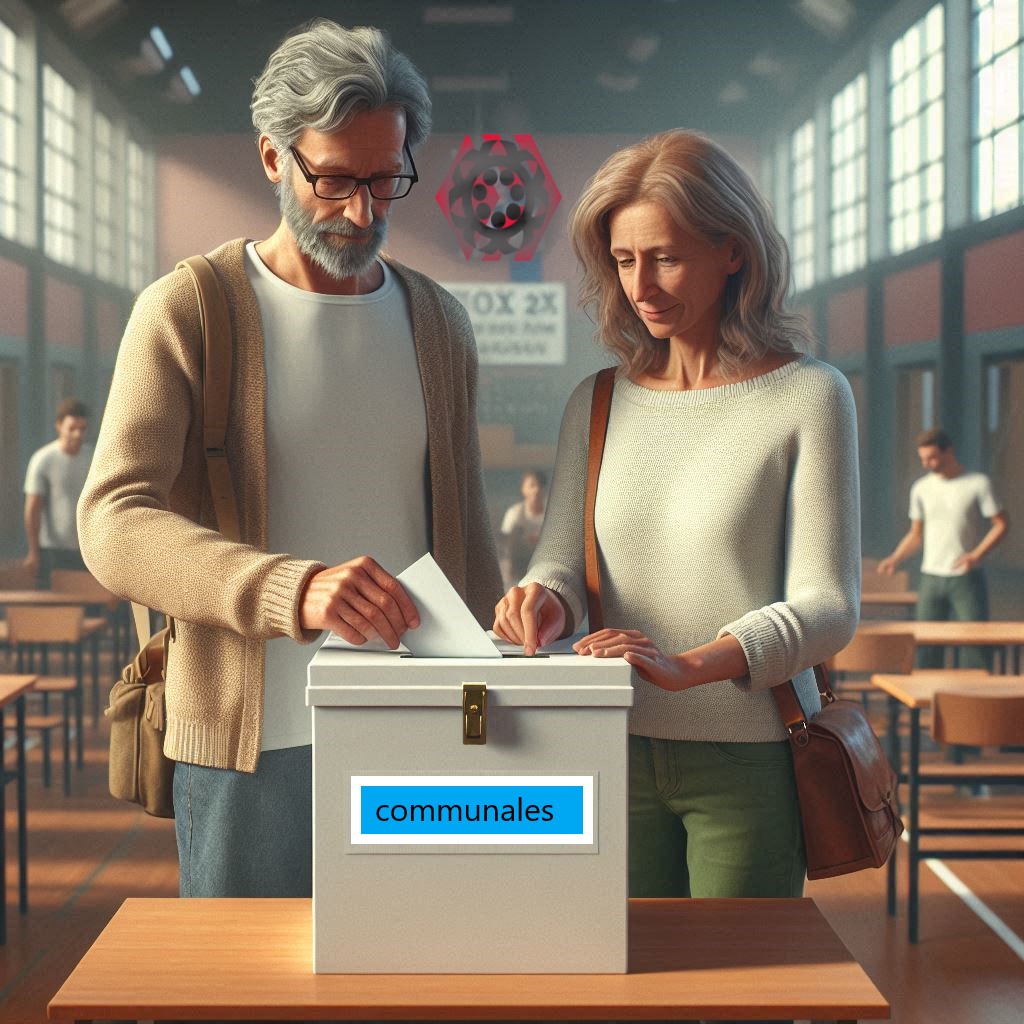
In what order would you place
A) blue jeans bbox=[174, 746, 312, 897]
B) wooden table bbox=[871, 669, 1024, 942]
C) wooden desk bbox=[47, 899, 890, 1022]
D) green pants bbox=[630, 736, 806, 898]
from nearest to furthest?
wooden desk bbox=[47, 899, 890, 1022] < green pants bbox=[630, 736, 806, 898] < blue jeans bbox=[174, 746, 312, 897] < wooden table bbox=[871, 669, 1024, 942]

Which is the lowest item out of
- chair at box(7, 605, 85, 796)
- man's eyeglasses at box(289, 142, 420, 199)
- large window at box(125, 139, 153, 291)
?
chair at box(7, 605, 85, 796)

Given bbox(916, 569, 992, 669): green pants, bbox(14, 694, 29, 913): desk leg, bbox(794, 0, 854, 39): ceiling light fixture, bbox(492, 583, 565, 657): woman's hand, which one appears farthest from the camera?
bbox(916, 569, 992, 669): green pants

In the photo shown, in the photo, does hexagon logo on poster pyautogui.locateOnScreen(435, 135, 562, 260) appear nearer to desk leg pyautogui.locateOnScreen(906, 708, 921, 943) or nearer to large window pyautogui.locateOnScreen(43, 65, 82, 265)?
large window pyautogui.locateOnScreen(43, 65, 82, 265)

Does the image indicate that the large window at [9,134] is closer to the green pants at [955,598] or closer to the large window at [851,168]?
the large window at [851,168]

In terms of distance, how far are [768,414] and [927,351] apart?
4.38m

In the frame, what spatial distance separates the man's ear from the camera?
5.21 feet

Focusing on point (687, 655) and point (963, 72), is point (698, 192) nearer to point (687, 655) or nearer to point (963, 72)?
point (687, 655)

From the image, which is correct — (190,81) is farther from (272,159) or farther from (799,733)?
(799,733)

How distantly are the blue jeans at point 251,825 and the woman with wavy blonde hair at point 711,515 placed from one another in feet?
1.19

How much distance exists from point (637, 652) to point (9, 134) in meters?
4.96

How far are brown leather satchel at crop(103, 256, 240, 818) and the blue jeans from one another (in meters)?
0.07

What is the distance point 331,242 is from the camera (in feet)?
5.13

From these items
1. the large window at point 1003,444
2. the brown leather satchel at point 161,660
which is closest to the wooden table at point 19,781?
the brown leather satchel at point 161,660

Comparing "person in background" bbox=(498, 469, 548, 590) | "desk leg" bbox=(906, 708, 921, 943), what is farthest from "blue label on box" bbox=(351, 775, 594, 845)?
"person in background" bbox=(498, 469, 548, 590)
